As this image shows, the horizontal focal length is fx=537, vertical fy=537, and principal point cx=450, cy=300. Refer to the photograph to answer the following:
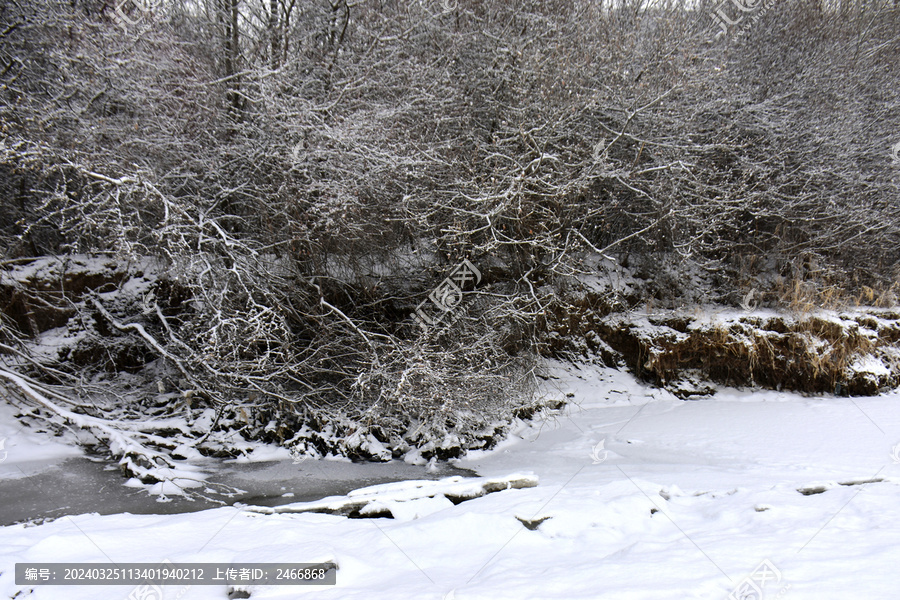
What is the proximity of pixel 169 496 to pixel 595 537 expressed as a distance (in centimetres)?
481

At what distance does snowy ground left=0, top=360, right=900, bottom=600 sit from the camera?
3.07m

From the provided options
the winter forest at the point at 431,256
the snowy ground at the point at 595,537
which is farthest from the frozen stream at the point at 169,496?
the snowy ground at the point at 595,537

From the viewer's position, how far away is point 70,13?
807cm

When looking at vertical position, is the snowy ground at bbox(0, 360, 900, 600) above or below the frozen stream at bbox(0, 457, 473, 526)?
above

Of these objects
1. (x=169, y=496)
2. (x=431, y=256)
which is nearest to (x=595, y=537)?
(x=169, y=496)

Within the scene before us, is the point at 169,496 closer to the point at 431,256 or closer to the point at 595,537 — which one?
the point at 595,537

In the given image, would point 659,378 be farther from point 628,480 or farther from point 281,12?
point 281,12

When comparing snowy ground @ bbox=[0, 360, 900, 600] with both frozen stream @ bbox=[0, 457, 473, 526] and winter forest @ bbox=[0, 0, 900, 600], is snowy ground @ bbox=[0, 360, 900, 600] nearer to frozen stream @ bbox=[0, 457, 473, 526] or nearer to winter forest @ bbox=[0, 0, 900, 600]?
winter forest @ bbox=[0, 0, 900, 600]

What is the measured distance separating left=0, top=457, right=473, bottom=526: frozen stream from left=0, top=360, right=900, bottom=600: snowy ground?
3.45ft

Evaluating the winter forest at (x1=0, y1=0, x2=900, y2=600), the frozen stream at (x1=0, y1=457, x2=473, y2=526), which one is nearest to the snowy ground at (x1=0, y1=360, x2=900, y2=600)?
the winter forest at (x1=0, y1=0, x2=900, y2=600)

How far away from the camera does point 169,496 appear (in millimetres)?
6121

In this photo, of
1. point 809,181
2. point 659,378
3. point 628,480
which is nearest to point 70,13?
point 628,480

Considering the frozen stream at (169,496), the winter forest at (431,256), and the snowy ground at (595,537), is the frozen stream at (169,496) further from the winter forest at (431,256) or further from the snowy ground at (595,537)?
the snowy ground at (595,537)

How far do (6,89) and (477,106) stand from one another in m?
7.00
